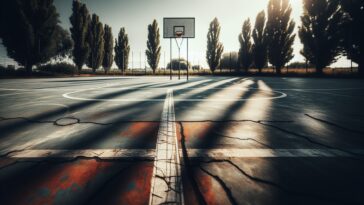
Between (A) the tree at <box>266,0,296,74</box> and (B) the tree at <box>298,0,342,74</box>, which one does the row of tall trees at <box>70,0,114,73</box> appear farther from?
(B) the tree at <box>298,0,342,74</box>

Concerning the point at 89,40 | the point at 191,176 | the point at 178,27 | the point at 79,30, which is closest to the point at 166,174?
the point at 191,176

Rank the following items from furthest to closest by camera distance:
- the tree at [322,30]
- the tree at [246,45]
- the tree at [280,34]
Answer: the tree at [246,45] < the tree at [280,34] < the tree at [322,30]

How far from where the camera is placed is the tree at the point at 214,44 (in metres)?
38.2

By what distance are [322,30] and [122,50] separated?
37.5 meters

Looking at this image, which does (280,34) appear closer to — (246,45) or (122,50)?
(246,45)

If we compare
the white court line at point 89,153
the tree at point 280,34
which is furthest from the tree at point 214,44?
the white court line at point 89,153

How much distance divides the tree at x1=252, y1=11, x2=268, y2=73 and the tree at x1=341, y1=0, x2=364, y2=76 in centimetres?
1022

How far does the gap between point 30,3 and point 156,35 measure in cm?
2191

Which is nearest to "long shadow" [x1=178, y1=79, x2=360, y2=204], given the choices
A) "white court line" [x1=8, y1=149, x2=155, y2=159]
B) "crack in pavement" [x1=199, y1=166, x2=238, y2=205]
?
"crack in pavement" [x1=199, y1=166, x2=238, y2=205]

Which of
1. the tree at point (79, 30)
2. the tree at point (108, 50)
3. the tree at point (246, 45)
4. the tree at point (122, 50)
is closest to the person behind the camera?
the tree at point (79, 30)

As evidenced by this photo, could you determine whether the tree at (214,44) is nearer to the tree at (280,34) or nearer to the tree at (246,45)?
the tree at (246,45)

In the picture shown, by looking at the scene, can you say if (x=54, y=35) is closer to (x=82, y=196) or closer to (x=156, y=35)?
(x=156, y=35)

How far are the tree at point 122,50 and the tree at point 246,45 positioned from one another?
25358 millimetres

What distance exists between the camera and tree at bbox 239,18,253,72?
35312 mm
